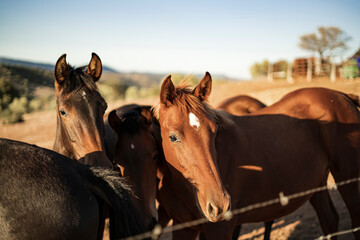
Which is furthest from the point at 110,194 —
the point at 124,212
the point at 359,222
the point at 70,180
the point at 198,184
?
the point at 359,222

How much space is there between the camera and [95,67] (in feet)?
10.7

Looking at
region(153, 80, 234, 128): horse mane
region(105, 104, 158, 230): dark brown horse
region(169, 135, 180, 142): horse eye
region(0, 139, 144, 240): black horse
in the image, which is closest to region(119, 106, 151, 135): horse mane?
region(105, 104, 158, 230): dark brown horse

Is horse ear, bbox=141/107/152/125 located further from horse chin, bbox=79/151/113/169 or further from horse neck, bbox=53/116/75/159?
horse neck, bbox=53/116/75/159

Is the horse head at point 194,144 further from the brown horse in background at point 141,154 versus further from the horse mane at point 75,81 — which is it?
the horse mane at point 75,81

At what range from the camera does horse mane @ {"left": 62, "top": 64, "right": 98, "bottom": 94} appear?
9.32 ft

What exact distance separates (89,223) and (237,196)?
1688mm

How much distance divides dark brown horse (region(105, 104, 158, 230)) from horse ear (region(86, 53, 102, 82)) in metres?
0.73

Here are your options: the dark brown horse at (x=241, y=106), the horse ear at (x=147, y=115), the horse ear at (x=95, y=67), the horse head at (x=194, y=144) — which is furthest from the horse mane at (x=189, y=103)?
the dark brown horse at (x=241, y=106)

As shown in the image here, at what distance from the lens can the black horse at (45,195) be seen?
4.76ft

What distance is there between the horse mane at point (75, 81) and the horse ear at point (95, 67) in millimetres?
228

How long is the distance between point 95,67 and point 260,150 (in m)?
2.23

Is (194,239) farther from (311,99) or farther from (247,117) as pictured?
(311,99)

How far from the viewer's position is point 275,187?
307 cm

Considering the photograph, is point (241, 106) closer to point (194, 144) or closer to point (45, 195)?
point (194, 144)
